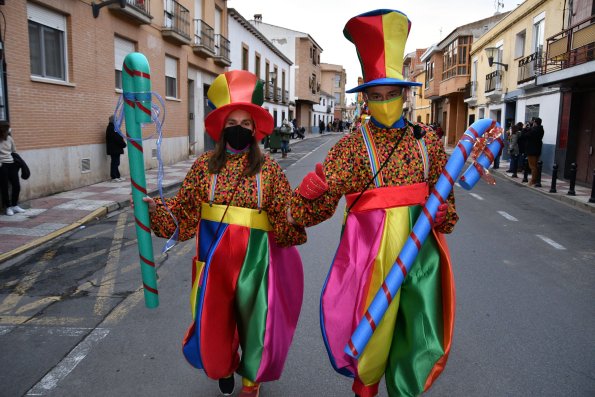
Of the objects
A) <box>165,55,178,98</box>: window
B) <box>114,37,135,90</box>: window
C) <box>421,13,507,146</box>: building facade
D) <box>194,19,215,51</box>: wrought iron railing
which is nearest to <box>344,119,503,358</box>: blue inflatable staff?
<box>114,37,135,90</box>: window

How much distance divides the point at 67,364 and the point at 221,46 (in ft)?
76.2

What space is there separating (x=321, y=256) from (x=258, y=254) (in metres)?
3.63

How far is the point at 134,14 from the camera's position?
1459 cm

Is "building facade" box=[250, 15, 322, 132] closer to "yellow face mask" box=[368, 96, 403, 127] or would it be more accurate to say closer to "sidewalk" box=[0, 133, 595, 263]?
"sidewalk" box=[0, 133, 595, 263]

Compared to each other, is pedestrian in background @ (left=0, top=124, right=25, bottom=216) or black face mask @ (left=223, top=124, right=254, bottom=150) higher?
black face mask @ (left=223, top=124, right=254, bottom=150)

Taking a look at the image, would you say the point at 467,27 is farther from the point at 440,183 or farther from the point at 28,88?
the point at 440,183

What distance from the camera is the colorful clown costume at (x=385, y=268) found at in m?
2.46

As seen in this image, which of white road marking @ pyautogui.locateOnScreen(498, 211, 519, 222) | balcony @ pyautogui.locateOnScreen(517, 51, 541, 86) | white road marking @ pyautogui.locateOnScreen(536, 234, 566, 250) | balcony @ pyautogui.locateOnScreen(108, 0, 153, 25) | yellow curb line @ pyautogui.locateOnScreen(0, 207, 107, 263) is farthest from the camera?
balcony @ pyautogui.locateOnScreen(517, 51, 541, 86)

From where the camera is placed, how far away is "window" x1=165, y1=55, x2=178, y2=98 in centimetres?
1902

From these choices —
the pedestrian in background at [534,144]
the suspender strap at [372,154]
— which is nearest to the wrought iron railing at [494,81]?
the pedestrian in background at [534,144]

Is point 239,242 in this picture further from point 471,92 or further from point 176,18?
point 471,92

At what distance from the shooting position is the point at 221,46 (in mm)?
24938

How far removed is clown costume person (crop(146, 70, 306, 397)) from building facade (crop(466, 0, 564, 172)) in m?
16.9

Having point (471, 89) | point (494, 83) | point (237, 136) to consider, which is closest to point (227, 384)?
point (237, 136)
